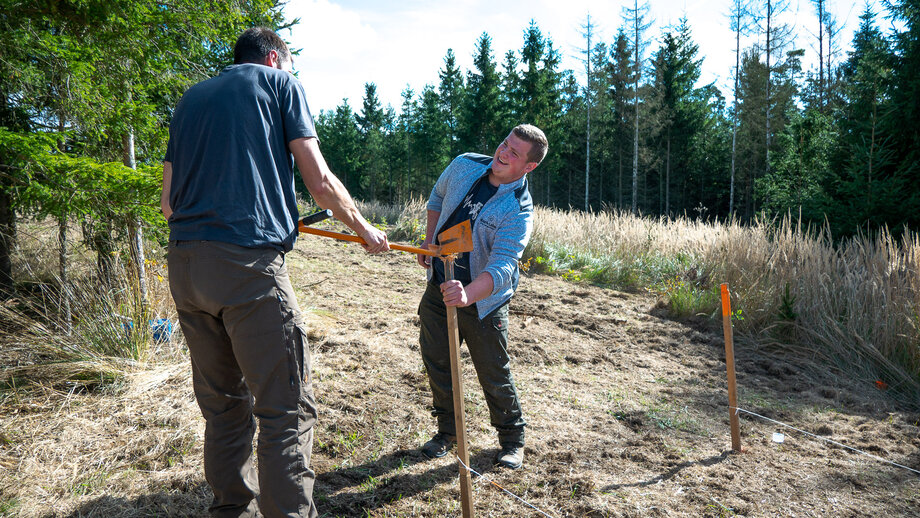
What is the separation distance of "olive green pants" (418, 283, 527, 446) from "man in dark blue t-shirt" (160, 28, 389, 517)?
101 centimetres

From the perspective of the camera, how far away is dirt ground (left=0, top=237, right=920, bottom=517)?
2639mm

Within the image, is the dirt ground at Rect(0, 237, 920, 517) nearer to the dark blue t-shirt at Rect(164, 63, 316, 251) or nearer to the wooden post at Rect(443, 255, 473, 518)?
the wooden post at Rect(443, 255, 473, 518)

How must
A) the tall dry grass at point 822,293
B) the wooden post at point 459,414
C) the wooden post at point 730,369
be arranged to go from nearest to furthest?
the wooden post at point 459,414, the wooden post at point 730,369, the tall dry grass at point 822,293

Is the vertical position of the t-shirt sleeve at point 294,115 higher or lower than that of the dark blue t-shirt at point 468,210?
higher

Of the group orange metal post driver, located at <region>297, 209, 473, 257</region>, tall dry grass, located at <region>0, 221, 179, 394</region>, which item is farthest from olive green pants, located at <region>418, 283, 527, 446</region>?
tall dry grass, located at <region>0, 221, 179, 394</region>

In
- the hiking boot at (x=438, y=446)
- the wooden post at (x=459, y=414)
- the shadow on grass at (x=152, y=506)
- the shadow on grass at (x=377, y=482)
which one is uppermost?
the wooden post at (x=459, y=414)

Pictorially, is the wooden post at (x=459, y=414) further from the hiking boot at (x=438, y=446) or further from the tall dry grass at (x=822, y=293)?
the tall dry grass at (x=822, y=293)

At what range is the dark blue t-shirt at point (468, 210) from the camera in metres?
2.87

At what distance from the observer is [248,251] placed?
6.08 ft

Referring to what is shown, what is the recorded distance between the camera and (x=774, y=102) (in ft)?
87.7

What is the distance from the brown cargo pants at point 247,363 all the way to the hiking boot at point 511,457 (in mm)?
1234

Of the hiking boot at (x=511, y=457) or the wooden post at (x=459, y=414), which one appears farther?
the hiking boot at (x=511, y=457)

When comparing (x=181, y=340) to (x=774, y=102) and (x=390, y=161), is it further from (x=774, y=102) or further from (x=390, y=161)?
(x=390, y=161)

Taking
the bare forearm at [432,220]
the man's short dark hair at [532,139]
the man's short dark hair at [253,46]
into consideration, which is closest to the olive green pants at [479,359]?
the bare forearm at [432,220]
